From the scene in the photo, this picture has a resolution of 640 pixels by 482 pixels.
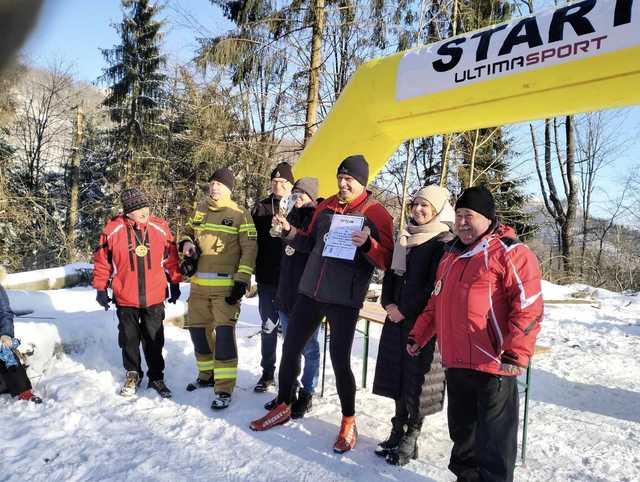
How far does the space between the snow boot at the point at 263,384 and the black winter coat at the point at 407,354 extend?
140 cm

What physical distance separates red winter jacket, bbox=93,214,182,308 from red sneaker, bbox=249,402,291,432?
1.46 metres

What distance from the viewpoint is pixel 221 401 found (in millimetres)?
3955

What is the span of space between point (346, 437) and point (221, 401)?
115cm

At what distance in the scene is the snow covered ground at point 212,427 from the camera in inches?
120

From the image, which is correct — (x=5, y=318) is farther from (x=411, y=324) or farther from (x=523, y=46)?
(x=523, y=46)

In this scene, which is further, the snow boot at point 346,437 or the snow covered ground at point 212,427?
the snow boot at point 346,437

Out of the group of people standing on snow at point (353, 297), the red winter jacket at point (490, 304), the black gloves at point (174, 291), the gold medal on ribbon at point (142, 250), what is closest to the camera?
the red winter jacket at point (490, 304)

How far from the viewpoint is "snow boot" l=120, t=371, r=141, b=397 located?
4.13m

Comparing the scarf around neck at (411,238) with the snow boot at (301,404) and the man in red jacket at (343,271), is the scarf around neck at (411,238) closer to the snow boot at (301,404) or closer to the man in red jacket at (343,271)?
the man in red jacket at (343,271)

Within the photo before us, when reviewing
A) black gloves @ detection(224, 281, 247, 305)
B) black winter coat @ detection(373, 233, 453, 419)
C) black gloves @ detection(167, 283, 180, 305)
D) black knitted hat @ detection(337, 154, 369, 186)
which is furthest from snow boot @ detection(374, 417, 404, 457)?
black gloves @ detection(167, 283, 180, 305)

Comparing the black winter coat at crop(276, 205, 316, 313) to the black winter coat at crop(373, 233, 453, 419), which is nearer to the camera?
the black winter coat at crop(373, 233, 453, 419)

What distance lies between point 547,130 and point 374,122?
20.8 meters

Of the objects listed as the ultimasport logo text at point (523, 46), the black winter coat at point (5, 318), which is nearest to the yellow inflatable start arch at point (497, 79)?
the ultimasport logo text at point (523, 46)

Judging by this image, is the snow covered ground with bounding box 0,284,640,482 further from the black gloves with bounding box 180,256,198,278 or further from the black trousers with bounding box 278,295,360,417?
the black gloves with bounding box 180,256,198,278
